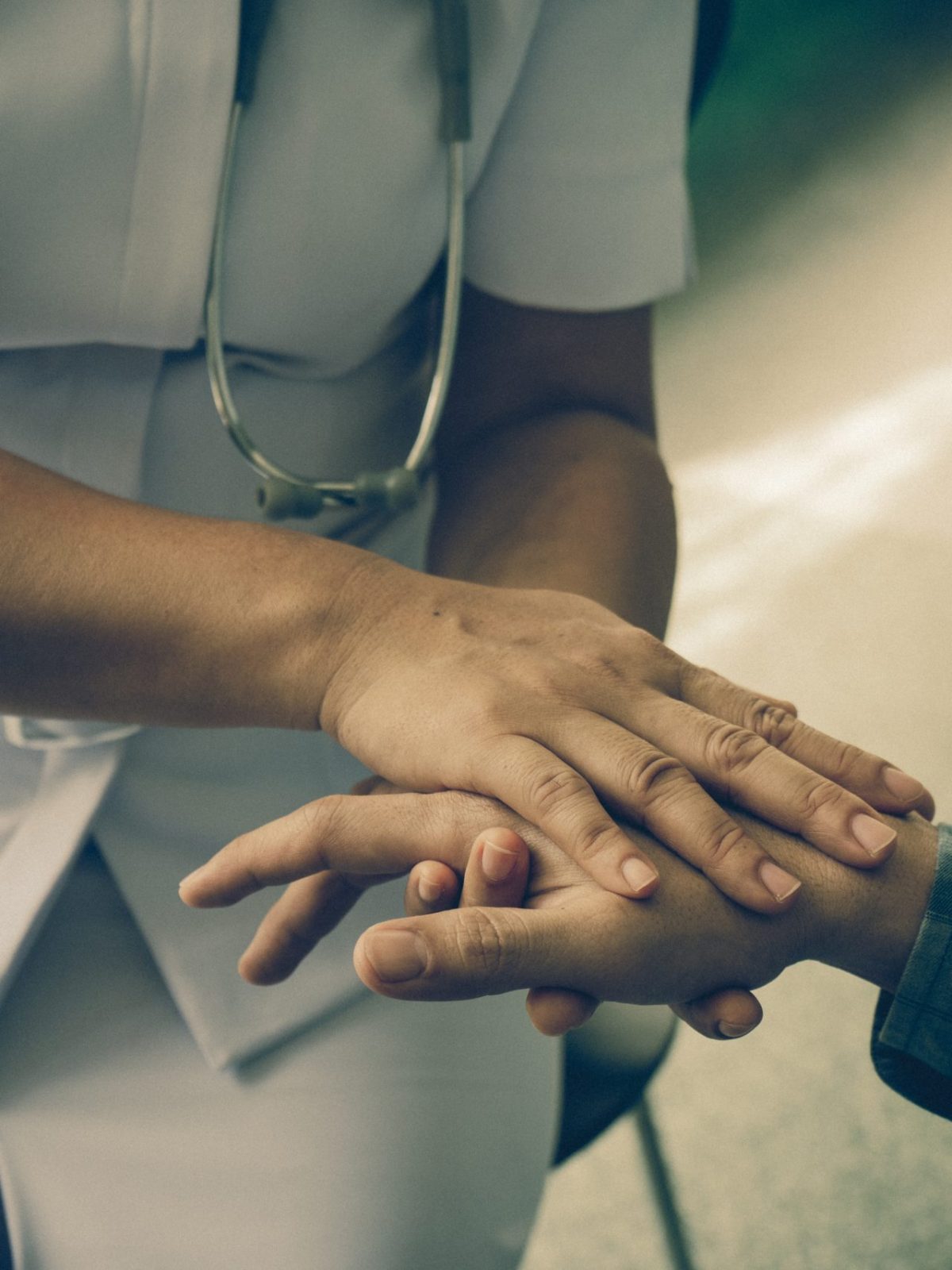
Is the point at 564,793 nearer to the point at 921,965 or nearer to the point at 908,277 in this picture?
the point at 921,965

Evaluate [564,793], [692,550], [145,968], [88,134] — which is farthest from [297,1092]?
[692,550]

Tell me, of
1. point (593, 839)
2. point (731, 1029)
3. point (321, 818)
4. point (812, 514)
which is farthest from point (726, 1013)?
point (812, 514)

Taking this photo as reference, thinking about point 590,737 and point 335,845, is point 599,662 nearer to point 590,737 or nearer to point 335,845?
point 590,737

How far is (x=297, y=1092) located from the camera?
2.05 ft

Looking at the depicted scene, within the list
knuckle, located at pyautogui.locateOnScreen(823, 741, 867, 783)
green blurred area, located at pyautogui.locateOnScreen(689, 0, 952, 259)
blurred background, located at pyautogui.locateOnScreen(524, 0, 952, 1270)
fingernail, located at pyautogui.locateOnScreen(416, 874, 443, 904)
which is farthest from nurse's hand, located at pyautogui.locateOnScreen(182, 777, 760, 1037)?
green blurred area, located at pyautogui.locateOnScreen(689, 0, 952, 259)

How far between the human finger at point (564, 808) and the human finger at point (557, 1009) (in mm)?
51

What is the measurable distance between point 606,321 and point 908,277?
2.84ft

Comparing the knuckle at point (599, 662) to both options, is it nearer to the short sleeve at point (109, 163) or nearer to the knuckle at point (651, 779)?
the knuckle at point (651, 779)

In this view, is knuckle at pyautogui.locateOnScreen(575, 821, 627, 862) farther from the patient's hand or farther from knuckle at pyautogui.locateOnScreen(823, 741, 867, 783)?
knuckle at pyautogui.locateOnScreen(823, 741, 867, 783)

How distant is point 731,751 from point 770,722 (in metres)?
0.05

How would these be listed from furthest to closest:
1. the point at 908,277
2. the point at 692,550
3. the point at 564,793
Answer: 1. the point at 692,550
2. the point at 908,277
3. the point at 564,793

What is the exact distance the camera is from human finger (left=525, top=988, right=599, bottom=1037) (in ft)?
1.60

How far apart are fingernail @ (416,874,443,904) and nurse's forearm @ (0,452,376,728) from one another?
0.12 m

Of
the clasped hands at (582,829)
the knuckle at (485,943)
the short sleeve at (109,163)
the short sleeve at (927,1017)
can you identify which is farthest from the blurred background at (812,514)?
the short sleeve at (109,163)
